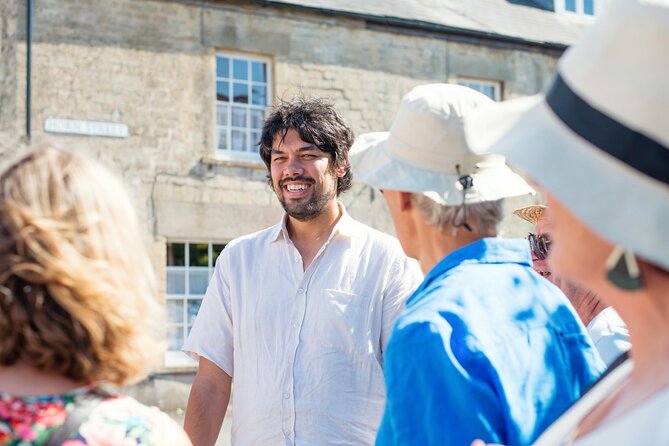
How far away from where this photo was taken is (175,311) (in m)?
14.4

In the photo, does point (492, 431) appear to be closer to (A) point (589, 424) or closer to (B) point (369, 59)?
(A) point (589, 424)

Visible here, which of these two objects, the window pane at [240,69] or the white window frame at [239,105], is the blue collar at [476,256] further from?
the window pane at [240,69]

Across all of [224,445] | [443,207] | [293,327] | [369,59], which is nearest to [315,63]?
[369,59]

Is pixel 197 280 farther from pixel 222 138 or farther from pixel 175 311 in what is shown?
pixel 222 138

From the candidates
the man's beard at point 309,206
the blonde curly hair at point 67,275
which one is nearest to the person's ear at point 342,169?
the man's beard at point 309,206

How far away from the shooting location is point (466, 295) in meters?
2.28

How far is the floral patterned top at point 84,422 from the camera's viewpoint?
1.75 meters

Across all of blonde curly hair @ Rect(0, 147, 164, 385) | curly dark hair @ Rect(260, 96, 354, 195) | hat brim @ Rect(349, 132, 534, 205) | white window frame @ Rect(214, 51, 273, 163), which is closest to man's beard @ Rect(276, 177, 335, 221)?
curly dark hair @ Rect(260, 96, 354, 195)

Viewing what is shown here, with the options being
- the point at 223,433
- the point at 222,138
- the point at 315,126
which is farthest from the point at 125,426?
the point at 222,138

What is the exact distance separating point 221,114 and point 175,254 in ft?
8.24

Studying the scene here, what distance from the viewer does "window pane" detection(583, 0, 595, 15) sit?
20.0 m

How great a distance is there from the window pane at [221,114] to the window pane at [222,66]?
54cm

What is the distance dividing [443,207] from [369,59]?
13740 millimetres

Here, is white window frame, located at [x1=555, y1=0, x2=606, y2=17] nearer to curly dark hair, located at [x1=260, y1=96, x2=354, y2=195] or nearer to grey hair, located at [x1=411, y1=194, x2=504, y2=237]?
curly dark hair, located at [x1=260, y1=96, x2=354, y2=195]
